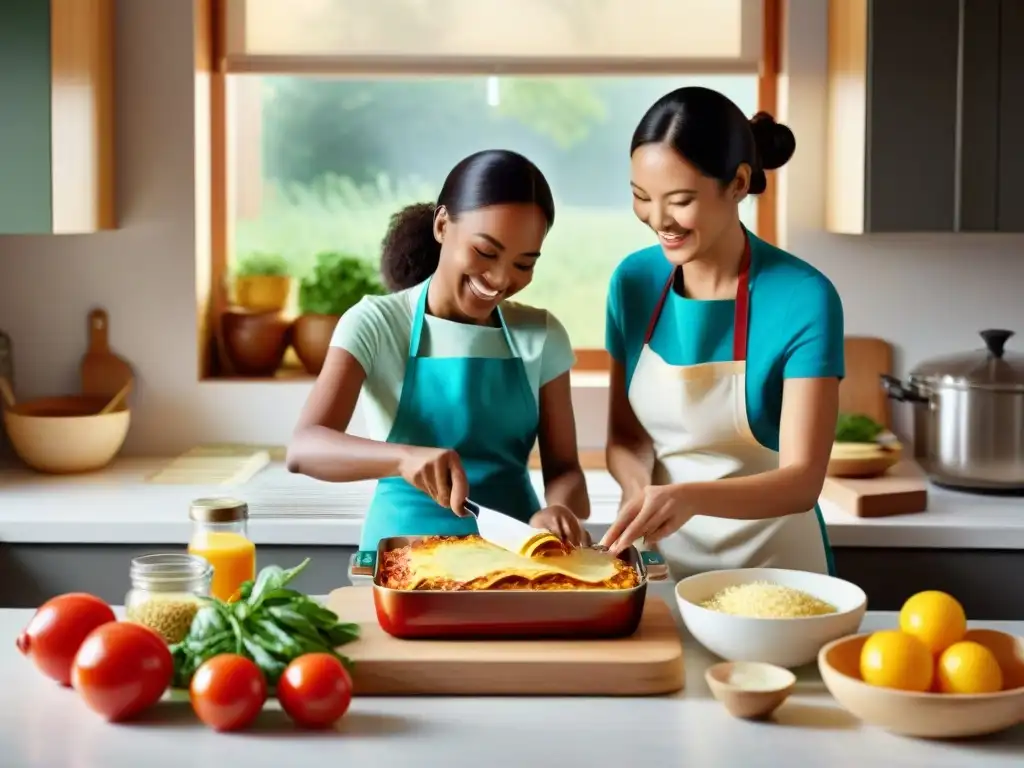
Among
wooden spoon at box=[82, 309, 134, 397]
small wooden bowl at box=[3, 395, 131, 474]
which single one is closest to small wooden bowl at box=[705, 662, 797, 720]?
small wooden bowl at box=[3, 395, 131, 474]

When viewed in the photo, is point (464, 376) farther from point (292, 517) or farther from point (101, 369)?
point (101, 369)

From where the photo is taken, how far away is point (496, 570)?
64.6 inches

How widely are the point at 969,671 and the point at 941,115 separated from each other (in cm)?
182

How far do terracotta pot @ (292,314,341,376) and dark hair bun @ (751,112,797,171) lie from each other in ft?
4.93

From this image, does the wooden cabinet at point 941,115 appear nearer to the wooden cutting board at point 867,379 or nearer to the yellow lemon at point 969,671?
the wooden cutting board at point 867,379

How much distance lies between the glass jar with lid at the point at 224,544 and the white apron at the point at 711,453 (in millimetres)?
689

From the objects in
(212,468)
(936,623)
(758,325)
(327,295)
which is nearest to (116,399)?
(212,468)

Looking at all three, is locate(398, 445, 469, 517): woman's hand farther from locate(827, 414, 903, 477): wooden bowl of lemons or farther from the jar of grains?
locate(827, 414, 903, 477): wooden bowl of lemons

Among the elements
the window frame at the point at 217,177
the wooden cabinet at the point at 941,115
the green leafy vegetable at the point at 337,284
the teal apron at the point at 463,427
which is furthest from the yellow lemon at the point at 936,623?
the green leafy vegetable at the point at 337,284

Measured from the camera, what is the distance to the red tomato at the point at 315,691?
1441 mm

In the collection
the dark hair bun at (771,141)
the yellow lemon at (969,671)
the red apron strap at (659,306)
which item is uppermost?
the dark hair bun at (771,141)

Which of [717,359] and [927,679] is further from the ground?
[717,359]

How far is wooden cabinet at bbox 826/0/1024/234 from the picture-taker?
9.64 feet

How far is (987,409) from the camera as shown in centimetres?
289
